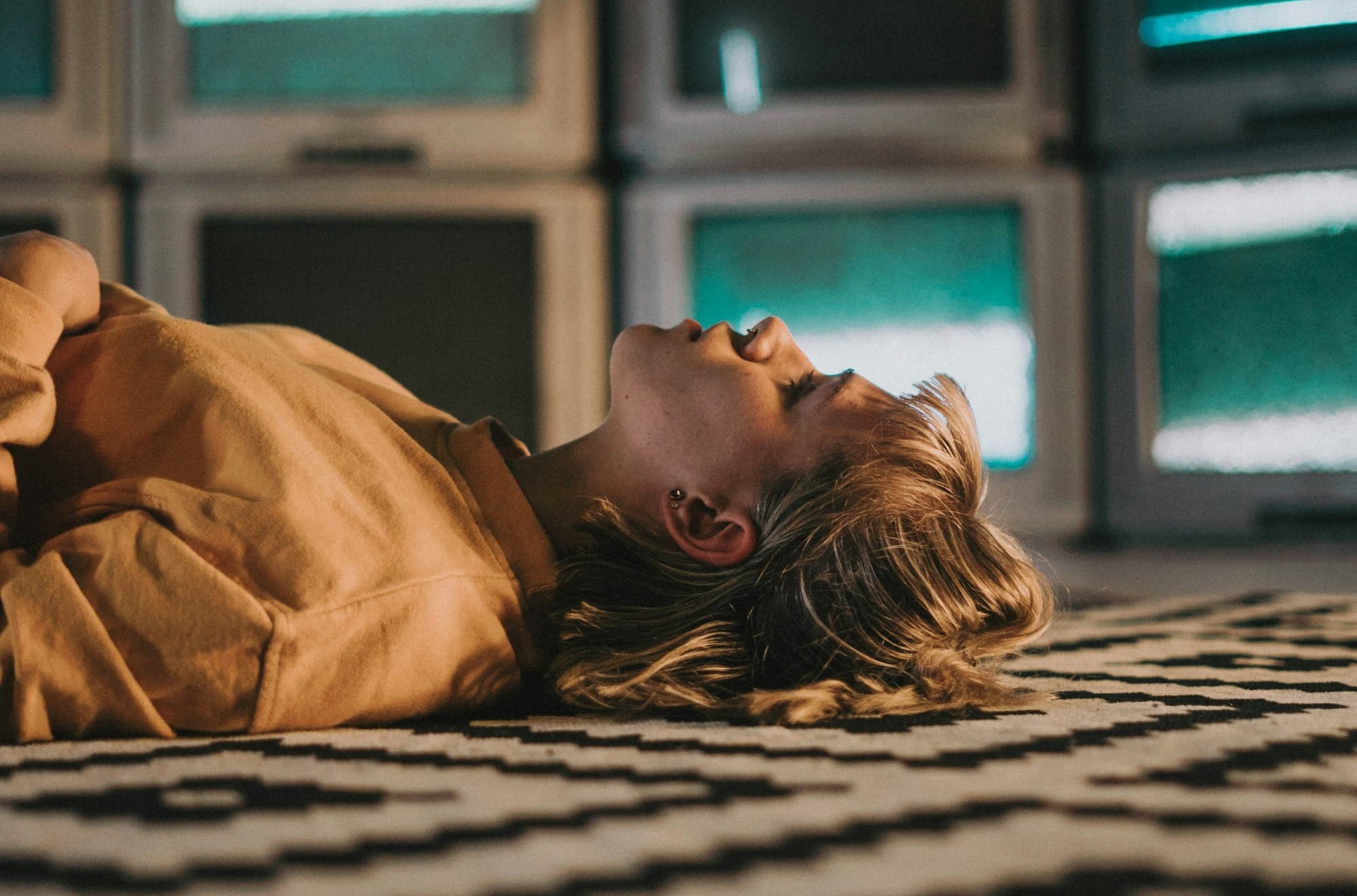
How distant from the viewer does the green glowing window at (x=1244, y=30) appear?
1810mm

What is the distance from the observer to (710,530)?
889mm

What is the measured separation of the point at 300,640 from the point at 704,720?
0.79 ft

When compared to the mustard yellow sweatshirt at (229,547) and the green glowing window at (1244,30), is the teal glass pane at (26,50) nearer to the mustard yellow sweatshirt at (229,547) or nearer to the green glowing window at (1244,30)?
the mustard yellow sweatshirt at (229,547)

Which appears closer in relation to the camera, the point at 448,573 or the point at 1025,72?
the point at 448,573

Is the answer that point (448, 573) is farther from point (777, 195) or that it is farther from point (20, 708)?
point (777, 195)

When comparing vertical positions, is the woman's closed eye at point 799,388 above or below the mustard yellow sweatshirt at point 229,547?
above

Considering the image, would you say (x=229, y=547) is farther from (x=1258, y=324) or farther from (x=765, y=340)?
(x=1258, y=324)

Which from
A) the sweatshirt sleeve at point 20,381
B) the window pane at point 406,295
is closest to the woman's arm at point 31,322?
the sweatshirt sleeve at point 20,381

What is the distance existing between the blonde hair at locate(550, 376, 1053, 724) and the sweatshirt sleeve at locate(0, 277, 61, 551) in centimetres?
33

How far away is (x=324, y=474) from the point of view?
2.54 ft

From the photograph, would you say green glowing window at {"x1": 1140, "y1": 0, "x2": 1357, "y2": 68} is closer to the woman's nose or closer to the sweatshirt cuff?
the woman's nose

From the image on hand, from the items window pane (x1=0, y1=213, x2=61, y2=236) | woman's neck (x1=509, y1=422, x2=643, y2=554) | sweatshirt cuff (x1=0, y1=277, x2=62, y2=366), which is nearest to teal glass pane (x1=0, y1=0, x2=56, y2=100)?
window pane (x1=0, y1=213, x2=61, y2=236)

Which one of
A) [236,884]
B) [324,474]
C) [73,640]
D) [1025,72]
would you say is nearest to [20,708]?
Answer: [73,640]

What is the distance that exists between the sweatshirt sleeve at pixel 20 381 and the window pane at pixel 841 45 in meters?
1.26
